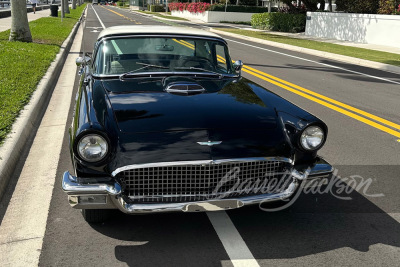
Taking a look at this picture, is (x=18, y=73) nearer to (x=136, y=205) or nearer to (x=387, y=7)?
(x=136, y=205)

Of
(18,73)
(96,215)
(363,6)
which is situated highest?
(363,6)

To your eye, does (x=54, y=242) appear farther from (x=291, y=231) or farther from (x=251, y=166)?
(x=291, y=231)

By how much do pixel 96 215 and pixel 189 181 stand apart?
0.88 m

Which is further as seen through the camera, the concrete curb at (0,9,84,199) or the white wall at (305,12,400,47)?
the white wall at (305,12,400,47)

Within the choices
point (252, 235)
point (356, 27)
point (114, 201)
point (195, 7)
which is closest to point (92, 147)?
point (114, 201)

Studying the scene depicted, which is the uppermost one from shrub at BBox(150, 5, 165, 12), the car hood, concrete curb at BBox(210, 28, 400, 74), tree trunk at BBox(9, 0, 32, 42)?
shrub at BBox(150, 5, 165, 12)

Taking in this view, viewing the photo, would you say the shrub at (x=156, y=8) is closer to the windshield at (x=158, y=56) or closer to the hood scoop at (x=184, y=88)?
the windshield at (x=158, y=56)

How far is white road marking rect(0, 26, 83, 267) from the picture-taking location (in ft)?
11.4

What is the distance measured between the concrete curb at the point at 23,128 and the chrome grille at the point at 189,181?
1.77 m

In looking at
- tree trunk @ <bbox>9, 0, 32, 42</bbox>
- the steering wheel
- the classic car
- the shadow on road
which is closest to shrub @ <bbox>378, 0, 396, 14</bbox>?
tree trunk @ <bbox>9, 0, 32, 42</bbox>

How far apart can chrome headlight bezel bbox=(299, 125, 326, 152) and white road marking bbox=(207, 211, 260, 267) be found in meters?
0.90

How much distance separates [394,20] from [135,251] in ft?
75.9

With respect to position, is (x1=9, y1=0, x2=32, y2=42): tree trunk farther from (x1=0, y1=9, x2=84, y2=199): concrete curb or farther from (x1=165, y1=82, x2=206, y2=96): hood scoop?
(x1=165, y1=82, x2=206, y2=96): hood scoop

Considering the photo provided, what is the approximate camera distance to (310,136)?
3900 mm
